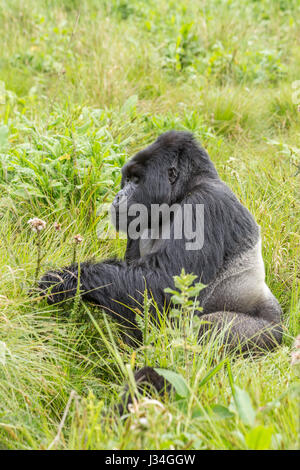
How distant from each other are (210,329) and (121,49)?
409cm

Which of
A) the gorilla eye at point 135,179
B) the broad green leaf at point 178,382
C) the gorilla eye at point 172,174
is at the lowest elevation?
the broad green leaf at point 178,382

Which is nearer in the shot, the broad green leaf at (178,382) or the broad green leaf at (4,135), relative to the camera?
the broad green leaf at (178,382)

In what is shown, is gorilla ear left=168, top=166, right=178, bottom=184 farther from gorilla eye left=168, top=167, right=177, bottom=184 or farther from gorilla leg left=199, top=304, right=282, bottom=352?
gorilla leg left=199, top=304, right=282, bottom=352

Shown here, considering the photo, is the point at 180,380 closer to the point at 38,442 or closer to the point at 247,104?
the point at 38,442

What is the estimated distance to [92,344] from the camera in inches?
121

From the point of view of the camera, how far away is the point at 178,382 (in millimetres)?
2232

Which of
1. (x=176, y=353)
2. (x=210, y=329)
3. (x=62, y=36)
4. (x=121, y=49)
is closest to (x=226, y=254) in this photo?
(x=210, y=329)

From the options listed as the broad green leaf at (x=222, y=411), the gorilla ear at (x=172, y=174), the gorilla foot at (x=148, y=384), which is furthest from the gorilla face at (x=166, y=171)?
the broad green leaf at (x=222, y=411)
